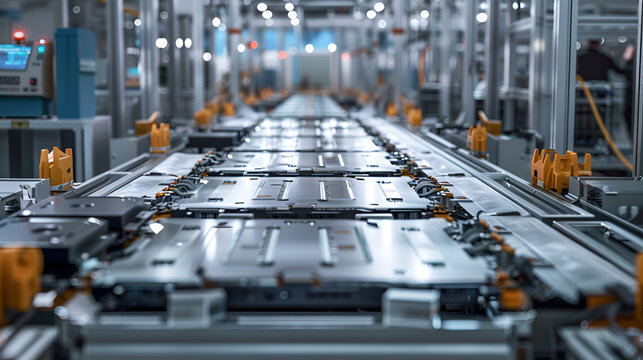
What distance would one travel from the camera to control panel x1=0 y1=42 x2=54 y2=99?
659cm

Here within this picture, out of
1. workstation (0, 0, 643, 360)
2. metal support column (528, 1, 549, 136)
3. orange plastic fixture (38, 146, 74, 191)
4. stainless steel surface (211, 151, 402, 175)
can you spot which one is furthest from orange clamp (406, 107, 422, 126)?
orange plastic fixture (38, 146, 74, 191)

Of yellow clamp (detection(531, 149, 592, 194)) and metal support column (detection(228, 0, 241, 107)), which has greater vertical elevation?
metal support column (detection(228, 0, 241, 107))

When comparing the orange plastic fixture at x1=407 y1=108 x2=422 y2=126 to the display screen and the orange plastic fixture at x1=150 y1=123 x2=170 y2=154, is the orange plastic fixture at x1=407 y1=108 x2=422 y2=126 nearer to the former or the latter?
the orange plastic fixture at x1=150 y1=123 x2=170 y2=154

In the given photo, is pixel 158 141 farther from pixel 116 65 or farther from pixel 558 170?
pixel 558 170

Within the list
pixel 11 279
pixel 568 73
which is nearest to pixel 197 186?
pixel 11 279

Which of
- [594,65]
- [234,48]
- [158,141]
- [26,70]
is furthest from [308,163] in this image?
[234,48]

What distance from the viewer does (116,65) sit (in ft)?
28.9

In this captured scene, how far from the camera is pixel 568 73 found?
5.05 meters

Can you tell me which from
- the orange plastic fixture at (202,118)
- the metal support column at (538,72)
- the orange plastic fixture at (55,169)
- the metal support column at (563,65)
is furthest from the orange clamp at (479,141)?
the orange plastic fixture at (202,118)

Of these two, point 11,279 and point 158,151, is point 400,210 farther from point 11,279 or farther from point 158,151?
point 158,151

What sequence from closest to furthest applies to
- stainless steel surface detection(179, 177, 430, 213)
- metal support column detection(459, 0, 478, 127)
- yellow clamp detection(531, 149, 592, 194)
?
1. stainless steel surface detection(179, 177, 430, 213)
2. yellow clamp detection(531, 149, 592, 194)
3. metal support column detection(459, 0, 478, 127)

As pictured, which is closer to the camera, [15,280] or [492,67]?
[15,280]

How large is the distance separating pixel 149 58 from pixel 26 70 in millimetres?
4462

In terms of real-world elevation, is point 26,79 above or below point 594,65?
below
